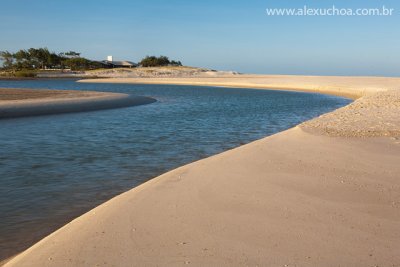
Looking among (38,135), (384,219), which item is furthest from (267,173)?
(38,135)

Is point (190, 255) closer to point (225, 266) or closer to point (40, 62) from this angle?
point (225, 266)

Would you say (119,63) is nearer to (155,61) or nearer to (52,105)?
(155,61)

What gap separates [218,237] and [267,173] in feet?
12.2

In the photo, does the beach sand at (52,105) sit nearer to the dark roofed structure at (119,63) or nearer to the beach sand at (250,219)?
the beach sand at (250,219)

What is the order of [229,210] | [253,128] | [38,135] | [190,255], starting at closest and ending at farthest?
1. [190,255]
2. [229,210]
3. [38,135]
4. [253,128]

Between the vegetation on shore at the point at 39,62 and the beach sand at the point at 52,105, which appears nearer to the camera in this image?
the beach sand at the point at 52,105

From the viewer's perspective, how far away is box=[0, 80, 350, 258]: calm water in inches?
300

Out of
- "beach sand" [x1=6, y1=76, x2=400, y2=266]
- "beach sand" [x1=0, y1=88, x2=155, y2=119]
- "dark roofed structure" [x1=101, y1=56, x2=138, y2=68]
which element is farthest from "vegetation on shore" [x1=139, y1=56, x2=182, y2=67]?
"beach sand" [x1=6, y1=76, x2=400, y2=266]

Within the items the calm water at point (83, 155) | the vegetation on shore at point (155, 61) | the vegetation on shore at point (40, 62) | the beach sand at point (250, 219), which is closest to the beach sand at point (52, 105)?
the calm water at point (83, 155)

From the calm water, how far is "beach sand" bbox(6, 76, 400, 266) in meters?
1.13

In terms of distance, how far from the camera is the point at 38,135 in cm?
1723

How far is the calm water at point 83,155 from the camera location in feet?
25.0

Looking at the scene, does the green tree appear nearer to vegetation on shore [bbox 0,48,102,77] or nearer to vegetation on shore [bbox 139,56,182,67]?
vegetation on shore [bbox 0,48,102,77]

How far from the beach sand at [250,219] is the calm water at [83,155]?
3.70ft
